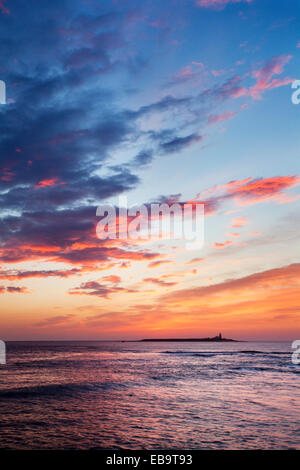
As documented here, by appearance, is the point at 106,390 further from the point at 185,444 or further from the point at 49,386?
the point at 185,444

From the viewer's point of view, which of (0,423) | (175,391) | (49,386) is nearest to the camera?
(0,423)

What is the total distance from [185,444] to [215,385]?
19.3m

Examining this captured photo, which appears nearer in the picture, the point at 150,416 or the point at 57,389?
the point at 150,416

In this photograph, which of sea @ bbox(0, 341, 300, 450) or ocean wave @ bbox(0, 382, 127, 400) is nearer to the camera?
sea @ bbox(0, 341, 300, 450)

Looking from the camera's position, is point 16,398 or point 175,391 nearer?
point 16,398

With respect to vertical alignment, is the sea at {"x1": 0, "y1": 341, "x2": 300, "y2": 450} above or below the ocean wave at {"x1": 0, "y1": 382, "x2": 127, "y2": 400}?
above

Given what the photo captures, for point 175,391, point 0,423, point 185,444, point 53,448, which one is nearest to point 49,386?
point 175,391

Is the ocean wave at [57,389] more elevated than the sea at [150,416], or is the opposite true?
the sea at [150,416]

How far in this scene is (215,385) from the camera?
30.7 metres

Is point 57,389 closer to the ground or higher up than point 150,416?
closer to the ground

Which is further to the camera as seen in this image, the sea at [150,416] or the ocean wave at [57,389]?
the ocean wave at [57,389]
